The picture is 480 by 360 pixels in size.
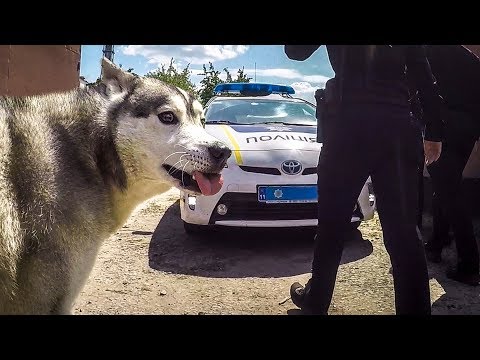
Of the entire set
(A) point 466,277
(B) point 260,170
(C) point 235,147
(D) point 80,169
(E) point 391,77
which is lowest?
(A) point 466,277

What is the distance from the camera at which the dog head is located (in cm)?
211

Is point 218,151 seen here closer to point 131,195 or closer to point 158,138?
point 158,138

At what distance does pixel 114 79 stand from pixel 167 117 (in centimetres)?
35

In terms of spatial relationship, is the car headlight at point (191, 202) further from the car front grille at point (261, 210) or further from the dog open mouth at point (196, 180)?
the dog open mouth at point (196, 180)

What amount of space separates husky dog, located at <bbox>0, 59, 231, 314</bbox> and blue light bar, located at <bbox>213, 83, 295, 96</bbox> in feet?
12.4

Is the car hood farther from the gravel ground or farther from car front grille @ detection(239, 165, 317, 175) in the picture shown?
the gravel ground

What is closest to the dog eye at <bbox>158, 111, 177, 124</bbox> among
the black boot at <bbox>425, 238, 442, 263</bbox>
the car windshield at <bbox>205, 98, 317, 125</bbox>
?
the car windshield at <bbox>205, 98, 317, 125</bbox>

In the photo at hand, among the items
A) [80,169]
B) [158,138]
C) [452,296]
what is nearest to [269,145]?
[158,138]

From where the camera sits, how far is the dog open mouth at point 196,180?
216 cm

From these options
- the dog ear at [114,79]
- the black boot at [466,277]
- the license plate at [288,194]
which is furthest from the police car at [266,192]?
the dog ear at [114,79]

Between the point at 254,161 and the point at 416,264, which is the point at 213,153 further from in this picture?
the point at 254,161

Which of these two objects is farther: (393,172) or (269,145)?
(269,145)

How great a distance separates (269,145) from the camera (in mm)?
3787
